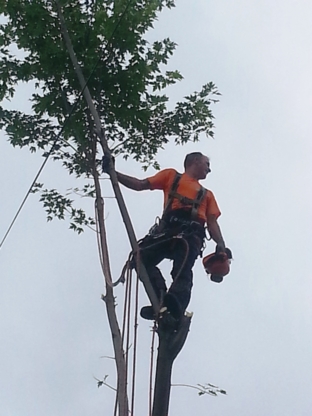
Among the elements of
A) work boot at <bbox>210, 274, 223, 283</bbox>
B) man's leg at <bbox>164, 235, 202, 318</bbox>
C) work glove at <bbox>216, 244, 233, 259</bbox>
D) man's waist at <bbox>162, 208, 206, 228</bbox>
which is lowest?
man's leg at <bbox>164, 235, 202, 318</bbox>

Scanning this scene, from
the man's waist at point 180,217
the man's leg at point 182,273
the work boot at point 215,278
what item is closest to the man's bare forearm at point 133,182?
the man's waist at point 180,217

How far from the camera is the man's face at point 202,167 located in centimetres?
632

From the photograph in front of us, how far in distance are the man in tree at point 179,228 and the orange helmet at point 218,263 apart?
0.06 meters

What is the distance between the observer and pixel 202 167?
6.32m

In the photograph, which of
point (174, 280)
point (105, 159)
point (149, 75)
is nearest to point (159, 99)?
point (149, 75)

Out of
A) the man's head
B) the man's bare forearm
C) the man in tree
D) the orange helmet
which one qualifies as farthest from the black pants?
the man's head

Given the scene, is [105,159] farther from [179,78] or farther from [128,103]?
[179,78]

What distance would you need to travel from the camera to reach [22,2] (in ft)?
22.5

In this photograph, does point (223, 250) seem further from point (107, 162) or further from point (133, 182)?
point (107, 162)

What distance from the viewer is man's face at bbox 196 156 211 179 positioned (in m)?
6.32

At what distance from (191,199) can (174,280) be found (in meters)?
0.73

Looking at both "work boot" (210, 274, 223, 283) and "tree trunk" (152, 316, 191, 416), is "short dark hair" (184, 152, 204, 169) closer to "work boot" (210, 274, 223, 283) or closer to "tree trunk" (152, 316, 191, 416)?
"work boot" (210, 274, 223, 283)

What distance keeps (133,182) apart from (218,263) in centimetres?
93

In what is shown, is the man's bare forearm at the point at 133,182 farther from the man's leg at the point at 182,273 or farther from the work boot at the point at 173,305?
the work boot at the point at 173,305
